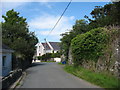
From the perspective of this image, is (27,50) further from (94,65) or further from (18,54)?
(94,65)

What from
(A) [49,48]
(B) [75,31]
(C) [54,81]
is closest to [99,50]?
(C) [54,81]

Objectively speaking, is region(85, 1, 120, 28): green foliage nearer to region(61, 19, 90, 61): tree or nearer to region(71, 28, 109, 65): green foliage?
region(61, 19, 90, 61): tree

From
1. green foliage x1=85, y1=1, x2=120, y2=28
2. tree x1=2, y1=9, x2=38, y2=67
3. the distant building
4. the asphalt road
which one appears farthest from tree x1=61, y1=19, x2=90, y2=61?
the distant building

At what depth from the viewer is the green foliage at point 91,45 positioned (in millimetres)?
14086

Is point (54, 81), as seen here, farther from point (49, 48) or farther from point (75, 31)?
point (49, 48)

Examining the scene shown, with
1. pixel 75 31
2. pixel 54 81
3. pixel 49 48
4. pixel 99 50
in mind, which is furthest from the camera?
pixel 49 48

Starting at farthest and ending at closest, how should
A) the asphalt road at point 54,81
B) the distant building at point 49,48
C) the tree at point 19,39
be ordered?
the distant building at point 49,48, the tree at point 19,39, the asphalt road at point 54,81

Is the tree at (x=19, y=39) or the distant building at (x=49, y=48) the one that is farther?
the distant building at (x=49, y=48)

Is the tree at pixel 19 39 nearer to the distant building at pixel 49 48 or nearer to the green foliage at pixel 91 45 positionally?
the green foliage at pixel 91 45

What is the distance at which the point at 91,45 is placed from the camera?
15.4 meters

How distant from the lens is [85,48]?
1620 cm

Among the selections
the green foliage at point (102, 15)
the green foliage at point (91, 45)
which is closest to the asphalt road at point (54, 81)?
the green foliage at point (91, 45)

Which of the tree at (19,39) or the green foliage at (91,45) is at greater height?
the tree at (19,39)

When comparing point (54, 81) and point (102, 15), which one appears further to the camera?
point (102, 15)
